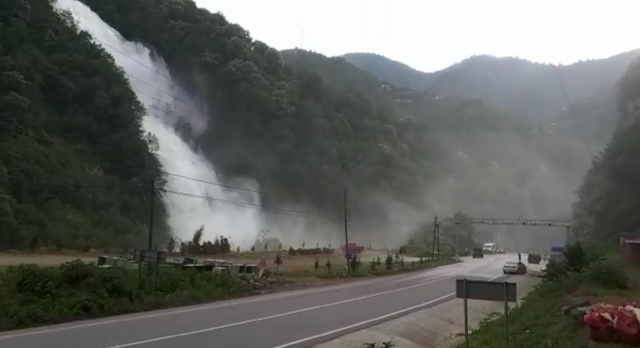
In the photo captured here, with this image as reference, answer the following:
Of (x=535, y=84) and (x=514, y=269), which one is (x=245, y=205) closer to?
(x=514, y=269)

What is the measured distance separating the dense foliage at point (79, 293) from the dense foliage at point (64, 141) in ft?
70.7

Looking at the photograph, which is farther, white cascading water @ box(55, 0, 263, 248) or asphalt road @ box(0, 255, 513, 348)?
white cascading water @ box(55, 0, 263, 248)

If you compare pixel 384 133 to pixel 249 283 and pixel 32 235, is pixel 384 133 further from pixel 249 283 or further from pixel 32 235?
pixel 249 283

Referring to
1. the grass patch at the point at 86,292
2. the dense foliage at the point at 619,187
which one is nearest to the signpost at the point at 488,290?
the grass patch at the point at 86,292

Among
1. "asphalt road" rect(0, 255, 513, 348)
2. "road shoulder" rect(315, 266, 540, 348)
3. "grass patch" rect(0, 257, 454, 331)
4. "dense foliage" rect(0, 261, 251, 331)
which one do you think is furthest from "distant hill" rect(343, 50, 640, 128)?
"dense foliage" rect(0, 261, 251, 331)

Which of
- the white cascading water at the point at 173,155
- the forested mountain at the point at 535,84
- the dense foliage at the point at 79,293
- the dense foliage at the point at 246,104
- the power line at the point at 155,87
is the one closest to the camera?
the dense foliage at the point at 79,293

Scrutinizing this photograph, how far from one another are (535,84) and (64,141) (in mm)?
127430

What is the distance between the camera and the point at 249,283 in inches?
1158

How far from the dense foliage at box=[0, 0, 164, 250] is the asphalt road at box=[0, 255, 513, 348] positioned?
2507 centimetres

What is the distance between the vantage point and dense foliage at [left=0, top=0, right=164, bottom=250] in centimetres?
4641

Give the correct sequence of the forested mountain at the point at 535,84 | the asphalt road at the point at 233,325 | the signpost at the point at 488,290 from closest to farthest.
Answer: the signpost at the point at 488,290 < the asphalt road at the point at 233,325 < the forested mountain at the point at 535,84

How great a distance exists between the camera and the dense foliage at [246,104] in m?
92.6

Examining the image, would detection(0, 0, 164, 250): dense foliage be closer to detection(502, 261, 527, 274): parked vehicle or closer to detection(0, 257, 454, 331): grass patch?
detection(0, 257, 454, 331): grass patch

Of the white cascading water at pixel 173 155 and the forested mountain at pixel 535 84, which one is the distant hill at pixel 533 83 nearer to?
the forested mountain at pixel 535 84
